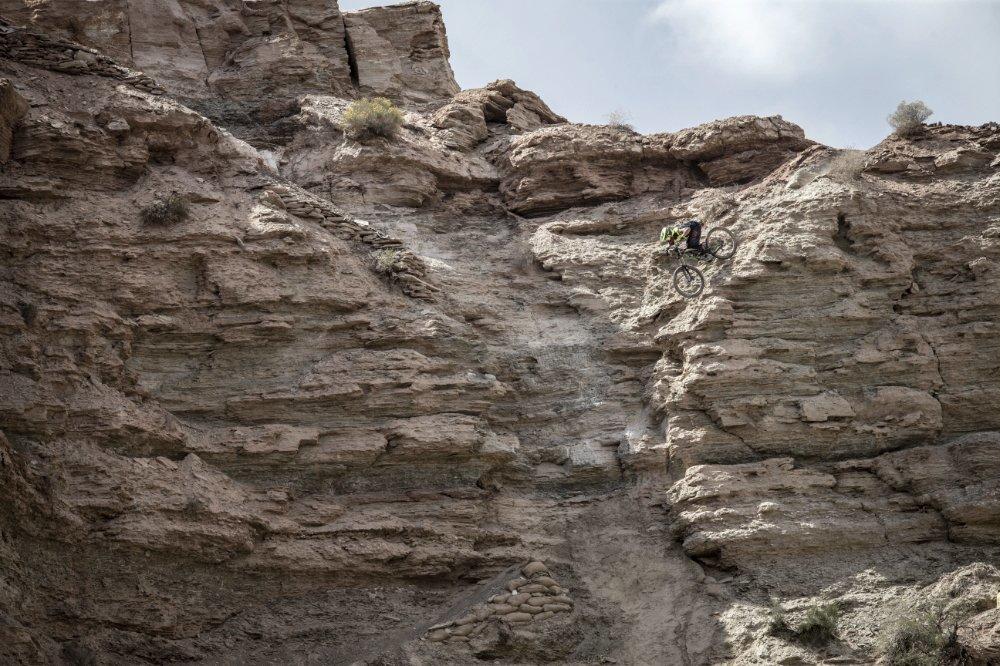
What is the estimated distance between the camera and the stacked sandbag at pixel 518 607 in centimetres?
1341

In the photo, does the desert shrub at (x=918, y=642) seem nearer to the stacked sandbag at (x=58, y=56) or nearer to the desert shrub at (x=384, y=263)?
the desert shrub at (x=384, y=263)

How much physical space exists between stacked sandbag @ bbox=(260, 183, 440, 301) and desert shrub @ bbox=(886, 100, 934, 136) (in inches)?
344

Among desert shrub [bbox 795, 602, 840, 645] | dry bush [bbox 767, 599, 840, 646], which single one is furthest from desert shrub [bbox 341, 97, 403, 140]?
desert shrub [bbox 795, 602, 840, 645]

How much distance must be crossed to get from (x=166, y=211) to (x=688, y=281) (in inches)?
317

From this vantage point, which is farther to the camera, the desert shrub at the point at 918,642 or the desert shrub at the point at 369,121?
the desert shrub at the point at 369,121

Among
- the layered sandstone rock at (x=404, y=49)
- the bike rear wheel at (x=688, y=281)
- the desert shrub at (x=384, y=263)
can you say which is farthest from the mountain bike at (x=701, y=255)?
the layered sandstone rock at (x=404, y=49)

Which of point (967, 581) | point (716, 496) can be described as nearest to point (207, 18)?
point (716, 496)

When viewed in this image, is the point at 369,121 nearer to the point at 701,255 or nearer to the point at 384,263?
the point at 384,263

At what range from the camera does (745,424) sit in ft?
49.6

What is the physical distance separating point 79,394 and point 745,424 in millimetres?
9068

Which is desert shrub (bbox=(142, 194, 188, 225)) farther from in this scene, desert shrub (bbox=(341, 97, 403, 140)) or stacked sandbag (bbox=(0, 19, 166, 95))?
desert shrub (bbox=(341, 97, 403, 140))

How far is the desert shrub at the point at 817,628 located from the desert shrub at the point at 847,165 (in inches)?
300

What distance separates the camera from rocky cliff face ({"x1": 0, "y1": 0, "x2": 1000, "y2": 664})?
13.3 meters

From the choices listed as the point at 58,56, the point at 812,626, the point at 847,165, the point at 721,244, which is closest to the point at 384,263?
the point at 721,244
